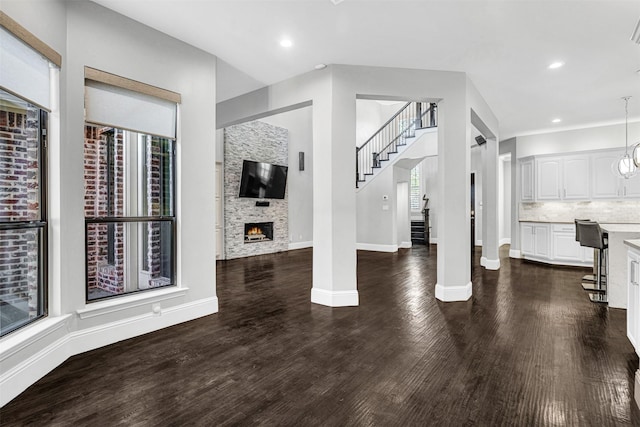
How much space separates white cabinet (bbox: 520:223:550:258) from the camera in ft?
22.7

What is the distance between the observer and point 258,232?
8258mm

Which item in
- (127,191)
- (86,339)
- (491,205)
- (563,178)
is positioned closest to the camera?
(86,339)

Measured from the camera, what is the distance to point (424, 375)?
7.52ft

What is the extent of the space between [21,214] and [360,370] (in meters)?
2.73

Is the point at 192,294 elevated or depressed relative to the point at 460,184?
depressed

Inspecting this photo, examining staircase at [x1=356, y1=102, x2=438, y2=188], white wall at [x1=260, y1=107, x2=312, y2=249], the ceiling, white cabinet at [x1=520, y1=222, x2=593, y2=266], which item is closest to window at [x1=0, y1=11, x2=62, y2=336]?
the ceiling

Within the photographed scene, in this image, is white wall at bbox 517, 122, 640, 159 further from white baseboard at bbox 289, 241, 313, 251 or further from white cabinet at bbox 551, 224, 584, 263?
white baseboard at bbox 289, 241, 313, 251

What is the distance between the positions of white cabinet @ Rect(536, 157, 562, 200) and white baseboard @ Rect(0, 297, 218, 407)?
286 inches

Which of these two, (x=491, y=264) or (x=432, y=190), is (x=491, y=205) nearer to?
(x=491, y=264)

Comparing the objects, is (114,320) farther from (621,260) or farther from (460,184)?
(621,260)

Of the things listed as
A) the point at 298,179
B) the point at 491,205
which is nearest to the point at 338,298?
the point at 491,205

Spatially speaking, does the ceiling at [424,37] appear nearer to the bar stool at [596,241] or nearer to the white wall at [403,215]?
the bar stool at [596,241]

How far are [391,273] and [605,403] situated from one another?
391cm

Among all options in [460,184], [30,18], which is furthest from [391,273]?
[30,18]
